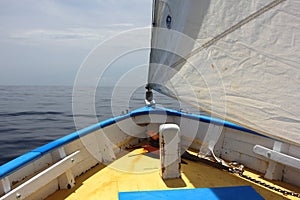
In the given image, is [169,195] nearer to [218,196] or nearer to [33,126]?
[218,196]

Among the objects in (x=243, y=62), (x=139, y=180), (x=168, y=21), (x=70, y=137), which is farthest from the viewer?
(x=139, y=180)

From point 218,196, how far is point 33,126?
1233cm

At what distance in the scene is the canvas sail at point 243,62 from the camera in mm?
1401

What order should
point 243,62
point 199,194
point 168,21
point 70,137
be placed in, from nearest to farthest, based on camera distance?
point 243,62 < point 199,194 < point 168,21 < point 70,137

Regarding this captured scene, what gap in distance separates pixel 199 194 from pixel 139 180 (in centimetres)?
78

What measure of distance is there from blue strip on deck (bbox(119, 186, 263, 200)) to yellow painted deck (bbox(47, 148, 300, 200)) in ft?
0.43

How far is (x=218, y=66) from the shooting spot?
1.88 m

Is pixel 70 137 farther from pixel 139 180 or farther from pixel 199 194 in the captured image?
pixel 199 194

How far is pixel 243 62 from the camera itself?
1.68 meters

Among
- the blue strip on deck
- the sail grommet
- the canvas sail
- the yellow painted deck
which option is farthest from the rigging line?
the yellow painted deck

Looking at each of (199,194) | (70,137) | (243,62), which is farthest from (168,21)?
(199,194)

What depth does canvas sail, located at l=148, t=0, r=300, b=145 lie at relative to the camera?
1.40m

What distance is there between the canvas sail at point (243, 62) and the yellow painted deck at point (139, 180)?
1.24 metres

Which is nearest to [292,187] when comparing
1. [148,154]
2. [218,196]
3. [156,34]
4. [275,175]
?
[275,175]
